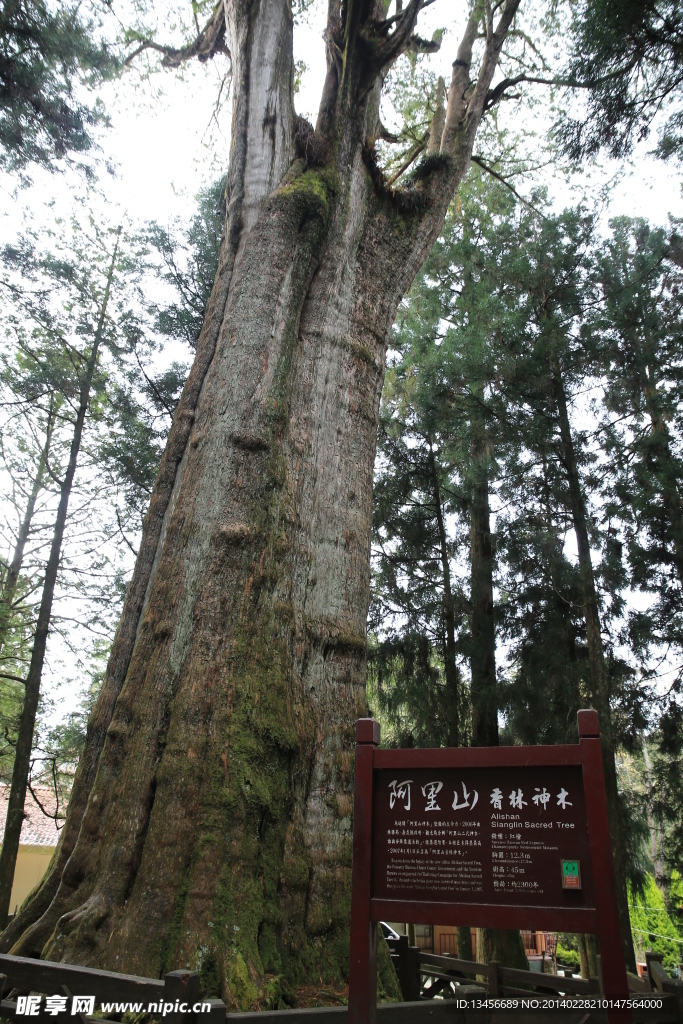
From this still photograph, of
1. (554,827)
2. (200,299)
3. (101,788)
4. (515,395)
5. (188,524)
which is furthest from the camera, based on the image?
(200,299)

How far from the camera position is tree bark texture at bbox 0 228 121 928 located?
7180 millimetres

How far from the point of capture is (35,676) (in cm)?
788

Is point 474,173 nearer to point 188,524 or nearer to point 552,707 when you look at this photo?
point 552,707

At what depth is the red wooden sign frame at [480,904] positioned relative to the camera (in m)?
1.79

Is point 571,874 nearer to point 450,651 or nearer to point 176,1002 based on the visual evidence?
point 176,1002

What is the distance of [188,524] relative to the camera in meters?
3.51

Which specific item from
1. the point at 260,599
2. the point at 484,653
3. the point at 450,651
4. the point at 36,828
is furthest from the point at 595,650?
the point at 36,828

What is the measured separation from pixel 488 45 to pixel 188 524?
19.9 ft

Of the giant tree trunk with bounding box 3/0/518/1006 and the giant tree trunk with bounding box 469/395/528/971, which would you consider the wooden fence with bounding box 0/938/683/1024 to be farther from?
the giant tree trunk with bounding box 469/395/528/971

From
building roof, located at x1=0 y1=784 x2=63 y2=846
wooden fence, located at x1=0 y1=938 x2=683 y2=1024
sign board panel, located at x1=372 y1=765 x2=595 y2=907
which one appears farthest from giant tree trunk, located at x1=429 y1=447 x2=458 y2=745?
building roof, located at x1=0 y1=784 x2=63 y2=846

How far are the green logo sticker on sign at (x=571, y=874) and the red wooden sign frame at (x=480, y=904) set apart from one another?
0.13ft

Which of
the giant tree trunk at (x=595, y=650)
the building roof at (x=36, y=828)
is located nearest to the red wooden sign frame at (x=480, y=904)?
the giant tree trunk at (x=595, y=650)

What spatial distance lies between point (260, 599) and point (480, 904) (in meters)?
1.77

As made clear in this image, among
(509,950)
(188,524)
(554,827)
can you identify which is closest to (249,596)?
(188,524)
